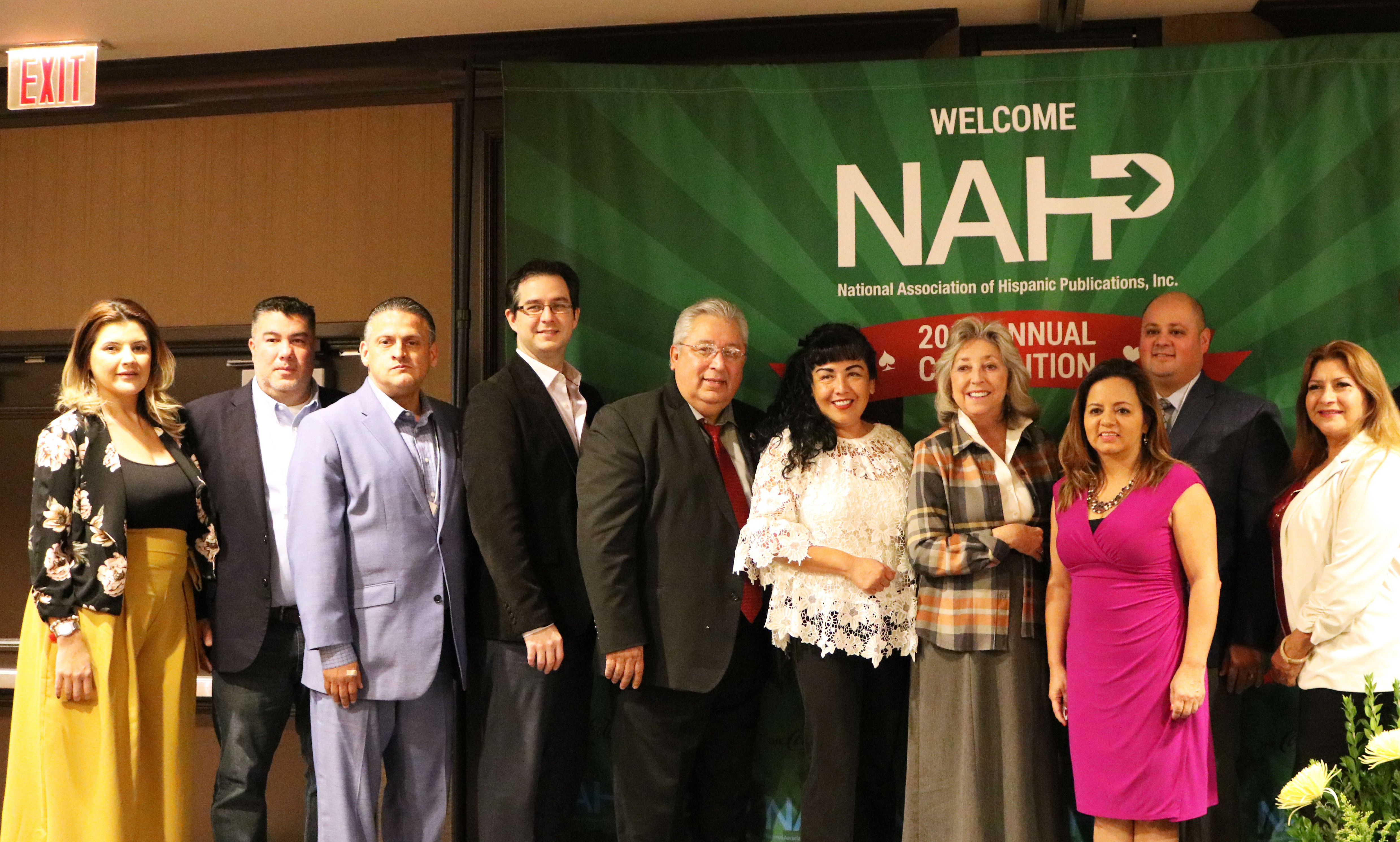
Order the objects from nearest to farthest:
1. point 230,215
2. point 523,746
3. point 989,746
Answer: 1. point 989,746
2. point 523,746
3. point 230,215

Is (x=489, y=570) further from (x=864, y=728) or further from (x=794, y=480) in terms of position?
(x=864, y=728)

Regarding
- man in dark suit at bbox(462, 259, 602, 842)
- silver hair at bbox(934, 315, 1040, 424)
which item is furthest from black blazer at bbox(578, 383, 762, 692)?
silver hair at bbox(934, 315, 1040, 424)

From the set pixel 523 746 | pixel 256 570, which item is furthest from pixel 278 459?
pixel 523 746

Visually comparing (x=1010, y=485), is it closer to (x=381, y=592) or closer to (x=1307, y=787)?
(x=1307, y=787)

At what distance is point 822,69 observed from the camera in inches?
159

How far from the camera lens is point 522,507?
3.43 m

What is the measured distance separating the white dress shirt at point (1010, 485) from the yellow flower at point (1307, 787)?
145 centimetres

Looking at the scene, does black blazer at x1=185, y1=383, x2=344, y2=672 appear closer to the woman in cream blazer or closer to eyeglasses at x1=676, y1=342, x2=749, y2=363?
eyeglasses at x1=676, y1=342, x2=749, y2=363

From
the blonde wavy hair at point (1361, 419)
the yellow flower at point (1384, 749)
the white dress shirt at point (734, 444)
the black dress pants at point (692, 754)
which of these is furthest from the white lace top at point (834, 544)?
the yellow flower at point (1384, 749)

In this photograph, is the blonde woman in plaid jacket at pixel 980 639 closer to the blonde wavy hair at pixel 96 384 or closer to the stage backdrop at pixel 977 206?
the stage backdrop at pixel 977 206

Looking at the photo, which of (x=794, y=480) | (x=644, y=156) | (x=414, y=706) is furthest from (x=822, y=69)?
(x=414, y=706)

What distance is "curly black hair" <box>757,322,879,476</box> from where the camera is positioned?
3.39 meters

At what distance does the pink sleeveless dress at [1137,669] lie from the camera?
305 centimetres

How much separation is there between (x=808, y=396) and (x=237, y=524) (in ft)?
5.87
